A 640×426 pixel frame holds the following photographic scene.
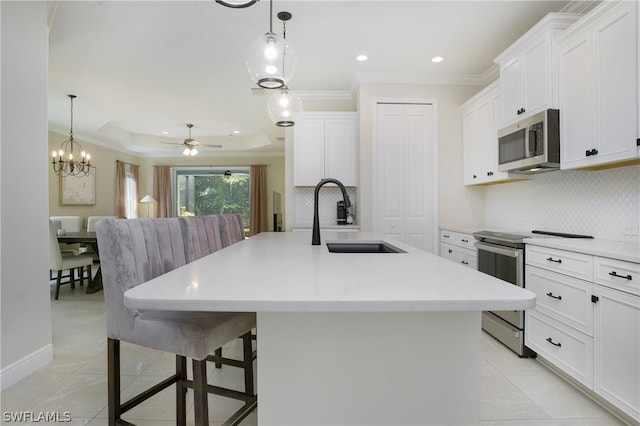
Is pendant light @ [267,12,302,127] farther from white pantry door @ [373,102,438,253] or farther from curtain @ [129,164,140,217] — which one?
curtain @ [129,164,140,217]

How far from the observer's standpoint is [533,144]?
274 cm

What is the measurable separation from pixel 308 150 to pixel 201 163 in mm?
5692

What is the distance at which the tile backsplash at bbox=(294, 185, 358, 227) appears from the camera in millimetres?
4930

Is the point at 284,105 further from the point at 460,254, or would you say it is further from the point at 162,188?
the point at 162,188

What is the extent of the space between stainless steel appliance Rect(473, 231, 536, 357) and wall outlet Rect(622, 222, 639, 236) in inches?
23.8

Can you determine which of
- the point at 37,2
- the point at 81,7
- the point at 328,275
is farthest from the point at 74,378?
the point at 81,7

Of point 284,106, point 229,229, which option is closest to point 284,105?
point 284,106

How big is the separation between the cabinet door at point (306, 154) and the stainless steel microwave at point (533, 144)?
2.27m

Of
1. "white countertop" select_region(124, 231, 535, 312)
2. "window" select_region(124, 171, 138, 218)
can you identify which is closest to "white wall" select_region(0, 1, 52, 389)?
"white countertop" select_region(124, 231, 535, 312)

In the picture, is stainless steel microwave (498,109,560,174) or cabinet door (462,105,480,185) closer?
stainless steel microwave (498,109,560,174)

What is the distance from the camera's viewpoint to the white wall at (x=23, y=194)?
221 cm

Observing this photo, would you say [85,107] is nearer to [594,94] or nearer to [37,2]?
[37,2]

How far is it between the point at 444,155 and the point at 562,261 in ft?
7.74

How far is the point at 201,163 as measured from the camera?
9547mm
